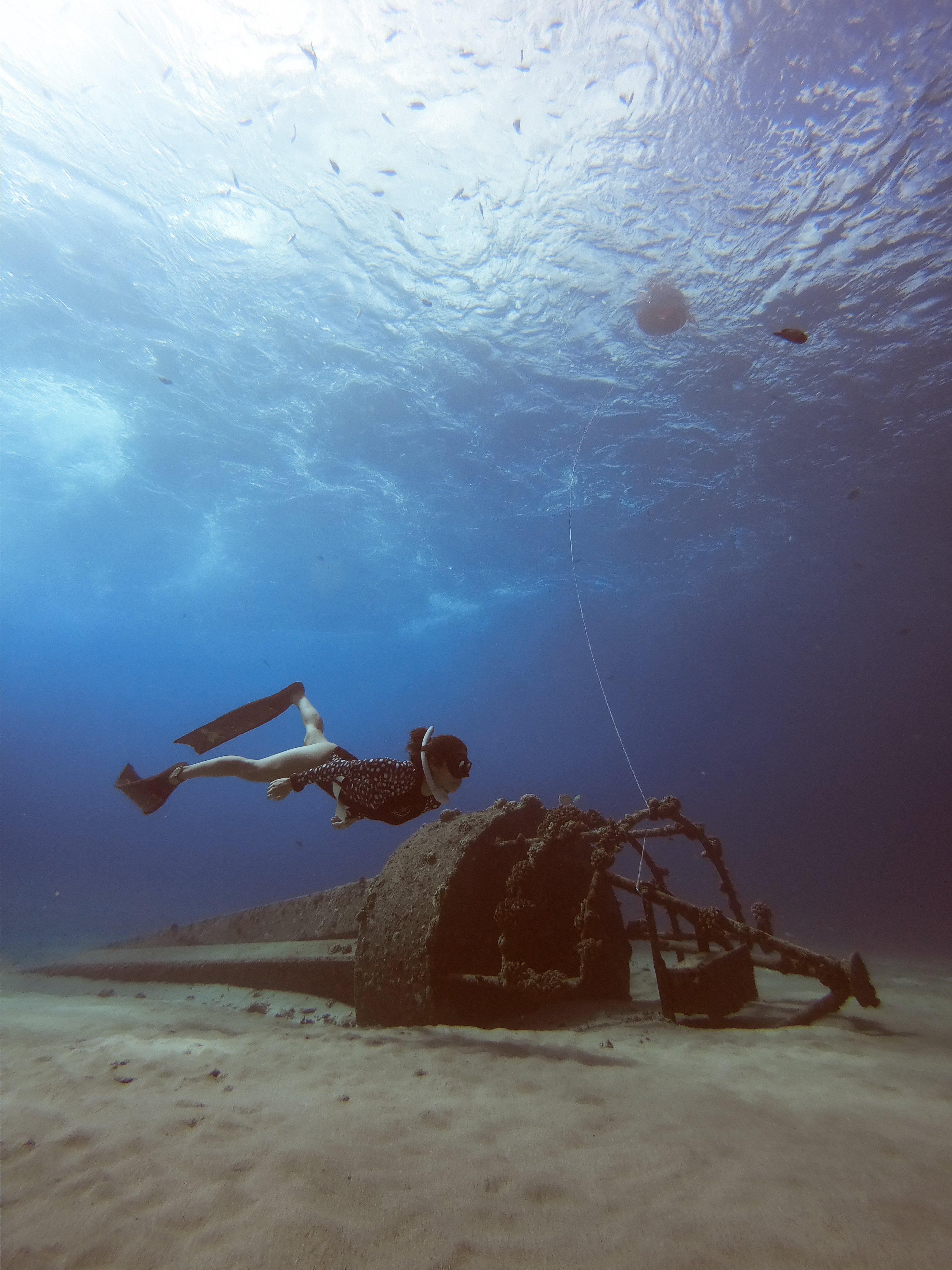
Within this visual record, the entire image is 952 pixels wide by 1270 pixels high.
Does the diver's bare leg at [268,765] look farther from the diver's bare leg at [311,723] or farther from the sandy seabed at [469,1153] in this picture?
the sandy seabed at [469,1153]

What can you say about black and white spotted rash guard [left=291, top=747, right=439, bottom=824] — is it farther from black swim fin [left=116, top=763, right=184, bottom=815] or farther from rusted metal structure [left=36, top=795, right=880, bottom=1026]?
black swim fin [left=116, top=763, right=184, bottom=815]

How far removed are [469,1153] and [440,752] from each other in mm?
2489

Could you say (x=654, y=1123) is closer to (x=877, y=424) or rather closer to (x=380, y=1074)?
(x=380, y=1074)

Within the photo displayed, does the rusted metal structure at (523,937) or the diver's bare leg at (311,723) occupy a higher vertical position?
the diver's bare leg at (311,723)

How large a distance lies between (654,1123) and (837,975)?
11.1 feet

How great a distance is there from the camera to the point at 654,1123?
2.78m

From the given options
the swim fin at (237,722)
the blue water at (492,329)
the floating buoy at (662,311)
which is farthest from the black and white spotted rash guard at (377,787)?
the floating buoy at (662,311)

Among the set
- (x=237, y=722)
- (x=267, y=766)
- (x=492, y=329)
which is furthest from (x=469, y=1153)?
(x=492, y=329)

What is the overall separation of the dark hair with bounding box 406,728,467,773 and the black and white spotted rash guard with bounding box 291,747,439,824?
92 millimetres

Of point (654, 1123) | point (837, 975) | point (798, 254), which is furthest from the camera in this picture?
point (798, 254)

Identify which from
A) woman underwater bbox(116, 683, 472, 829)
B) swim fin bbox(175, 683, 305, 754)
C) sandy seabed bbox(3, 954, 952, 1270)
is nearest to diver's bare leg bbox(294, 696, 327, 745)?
woman underwater bbox(116, 683, 472, 829)

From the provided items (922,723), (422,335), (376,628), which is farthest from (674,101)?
(922,723)

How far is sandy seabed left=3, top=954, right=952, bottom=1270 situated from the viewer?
180cm

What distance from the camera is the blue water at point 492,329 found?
36.6 feet
